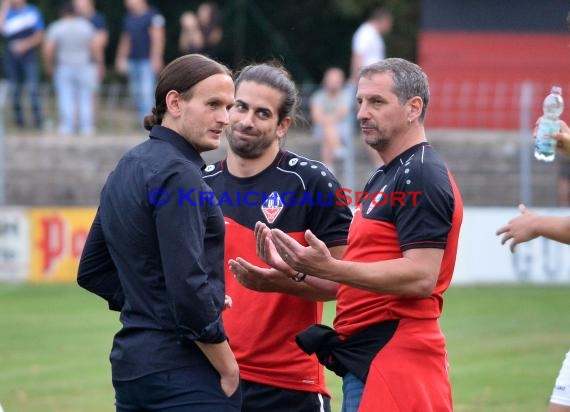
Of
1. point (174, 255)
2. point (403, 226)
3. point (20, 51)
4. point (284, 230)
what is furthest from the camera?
point (20, 51)

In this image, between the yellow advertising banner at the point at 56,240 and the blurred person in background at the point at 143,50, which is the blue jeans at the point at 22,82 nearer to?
the blurred person in background at the point at 143,50

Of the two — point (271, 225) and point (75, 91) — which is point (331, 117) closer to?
point (75, 91)

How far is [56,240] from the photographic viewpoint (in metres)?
17.8

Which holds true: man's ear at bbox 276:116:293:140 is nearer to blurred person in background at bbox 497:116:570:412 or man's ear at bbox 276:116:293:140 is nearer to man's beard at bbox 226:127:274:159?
man's beard at bbox 226:127:274:159

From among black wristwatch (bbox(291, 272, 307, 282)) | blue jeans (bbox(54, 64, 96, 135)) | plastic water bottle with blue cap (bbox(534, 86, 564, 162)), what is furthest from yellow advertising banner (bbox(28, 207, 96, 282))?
plastic water bottle with blue cap (bbox(534, 86, 564, 162))

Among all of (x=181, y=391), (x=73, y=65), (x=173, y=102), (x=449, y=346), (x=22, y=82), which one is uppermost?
(x=73, y=65)

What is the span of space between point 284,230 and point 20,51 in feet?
51.5

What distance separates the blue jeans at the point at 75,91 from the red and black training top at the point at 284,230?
13.9 meters

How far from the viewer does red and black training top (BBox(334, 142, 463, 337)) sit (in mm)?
5113

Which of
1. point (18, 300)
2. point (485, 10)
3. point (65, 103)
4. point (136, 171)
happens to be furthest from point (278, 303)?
point (485, 10)

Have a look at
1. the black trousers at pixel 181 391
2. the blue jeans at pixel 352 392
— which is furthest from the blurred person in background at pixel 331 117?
the black trousers at pixel 181 391

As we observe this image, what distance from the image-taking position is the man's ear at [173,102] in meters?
4.97

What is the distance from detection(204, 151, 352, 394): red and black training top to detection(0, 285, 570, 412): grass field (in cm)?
356

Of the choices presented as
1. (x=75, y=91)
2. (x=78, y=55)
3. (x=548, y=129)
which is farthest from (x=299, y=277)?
(x=78, y=55)
